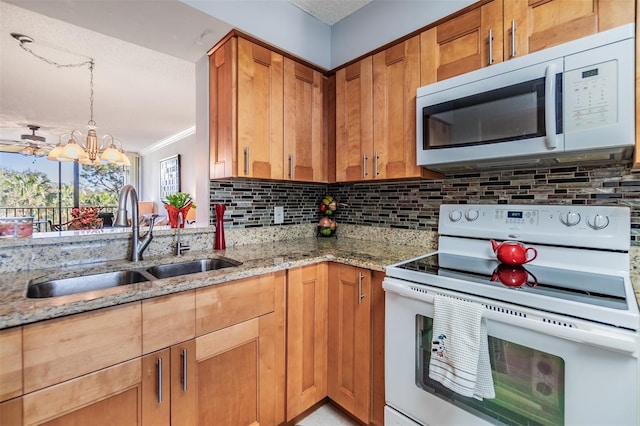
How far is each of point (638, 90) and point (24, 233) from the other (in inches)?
95.8

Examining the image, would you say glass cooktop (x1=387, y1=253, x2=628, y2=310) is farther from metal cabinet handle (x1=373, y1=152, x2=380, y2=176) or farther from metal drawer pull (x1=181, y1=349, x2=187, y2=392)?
metal drawer pull (x1=181, y1=349, x2=187, y2=392)

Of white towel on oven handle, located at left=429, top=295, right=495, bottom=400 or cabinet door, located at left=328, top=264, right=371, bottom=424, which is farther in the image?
cabinet door, located at left=328, top=264, right=371, bottom=424

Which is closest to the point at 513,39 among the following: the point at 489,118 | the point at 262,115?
the point at 489,118

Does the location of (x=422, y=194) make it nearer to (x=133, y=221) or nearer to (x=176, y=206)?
(x=176, y=206)

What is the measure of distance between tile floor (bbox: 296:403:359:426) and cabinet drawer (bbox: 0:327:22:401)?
1202mm

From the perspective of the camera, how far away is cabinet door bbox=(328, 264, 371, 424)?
55.8 inches

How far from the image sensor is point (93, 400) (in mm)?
904

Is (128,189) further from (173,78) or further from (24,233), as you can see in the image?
(173,78)

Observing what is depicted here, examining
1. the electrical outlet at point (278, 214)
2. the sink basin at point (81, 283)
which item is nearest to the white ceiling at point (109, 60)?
the electrical outlet at point (278, 214)

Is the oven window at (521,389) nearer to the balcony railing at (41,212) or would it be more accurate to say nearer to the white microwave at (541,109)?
the white microwave at (541,109)

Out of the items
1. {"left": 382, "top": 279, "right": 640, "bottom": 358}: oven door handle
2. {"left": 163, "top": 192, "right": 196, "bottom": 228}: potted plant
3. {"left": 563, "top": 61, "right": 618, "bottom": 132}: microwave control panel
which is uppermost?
{"left": 563, "top": 61, "right": 618, "bottom": 132}: microwave control panel

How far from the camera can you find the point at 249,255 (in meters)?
1.56

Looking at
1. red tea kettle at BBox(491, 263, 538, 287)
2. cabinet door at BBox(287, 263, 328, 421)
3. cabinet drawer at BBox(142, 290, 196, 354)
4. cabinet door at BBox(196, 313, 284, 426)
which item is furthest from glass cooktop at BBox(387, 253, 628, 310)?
cabinet drawer at BBox(142, 290, 196, 354)

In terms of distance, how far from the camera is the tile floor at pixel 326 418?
1.52 meters
